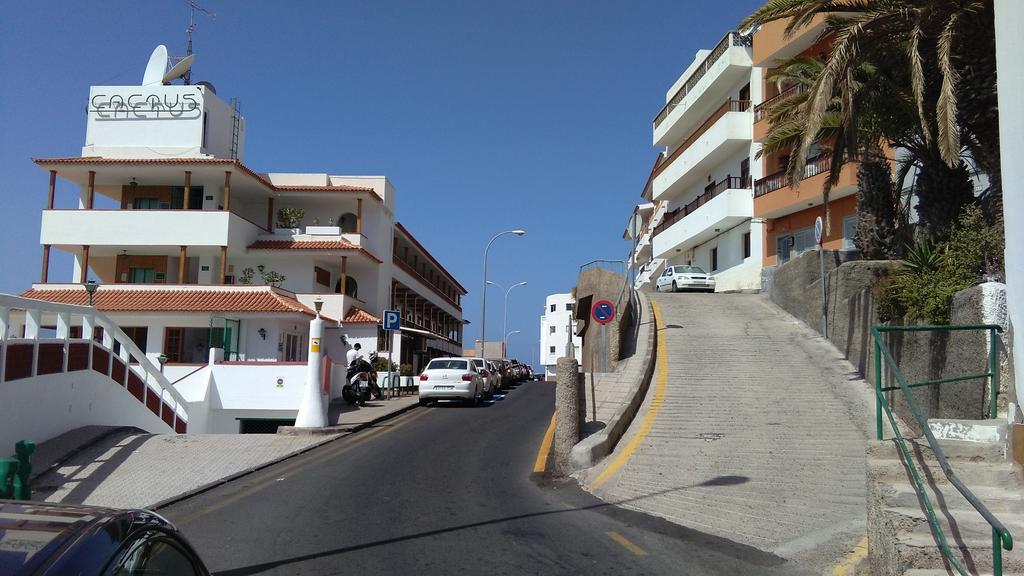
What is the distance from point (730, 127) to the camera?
3681 centimetres

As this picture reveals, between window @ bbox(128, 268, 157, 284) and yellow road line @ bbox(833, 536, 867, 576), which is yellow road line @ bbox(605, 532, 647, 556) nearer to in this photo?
yellow road line @ bbox(833, 536, 867, 576)

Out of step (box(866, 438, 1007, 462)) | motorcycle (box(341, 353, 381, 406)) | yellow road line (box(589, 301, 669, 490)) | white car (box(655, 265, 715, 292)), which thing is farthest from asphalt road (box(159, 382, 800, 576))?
white car (box(655, 265, 715, 292))

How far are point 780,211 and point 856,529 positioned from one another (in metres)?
27.4

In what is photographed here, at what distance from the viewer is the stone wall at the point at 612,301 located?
20.7 m

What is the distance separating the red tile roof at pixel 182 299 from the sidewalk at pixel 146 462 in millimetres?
16066

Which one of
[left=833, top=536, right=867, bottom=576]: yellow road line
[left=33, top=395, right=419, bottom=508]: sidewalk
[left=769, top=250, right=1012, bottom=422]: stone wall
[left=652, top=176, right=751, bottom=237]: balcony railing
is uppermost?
[left=652, top=176, right=751, bottom=237]: balcony railing

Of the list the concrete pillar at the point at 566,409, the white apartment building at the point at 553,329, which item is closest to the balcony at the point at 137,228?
the concrete pillar at the point at 566,409

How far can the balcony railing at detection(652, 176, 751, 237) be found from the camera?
37.5 metres

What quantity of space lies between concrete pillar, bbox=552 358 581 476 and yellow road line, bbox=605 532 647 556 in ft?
13.3

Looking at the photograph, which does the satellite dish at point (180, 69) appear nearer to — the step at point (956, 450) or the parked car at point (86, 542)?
the step at point (956, 450)

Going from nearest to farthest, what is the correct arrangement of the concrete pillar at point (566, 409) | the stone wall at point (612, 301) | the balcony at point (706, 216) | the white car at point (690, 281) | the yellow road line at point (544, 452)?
the concrete pillar at point (566, 409) < the yellow road line at point (544, 452) < the stone wall at point (612, 301) < the white car at point (690, 281) < the balcony at point (706, 216)

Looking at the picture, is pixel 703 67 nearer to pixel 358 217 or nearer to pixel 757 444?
pixel 358 217

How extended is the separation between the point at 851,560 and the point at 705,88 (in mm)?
36293

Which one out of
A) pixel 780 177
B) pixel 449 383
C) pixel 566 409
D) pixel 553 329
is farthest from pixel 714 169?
pixel 553 329
